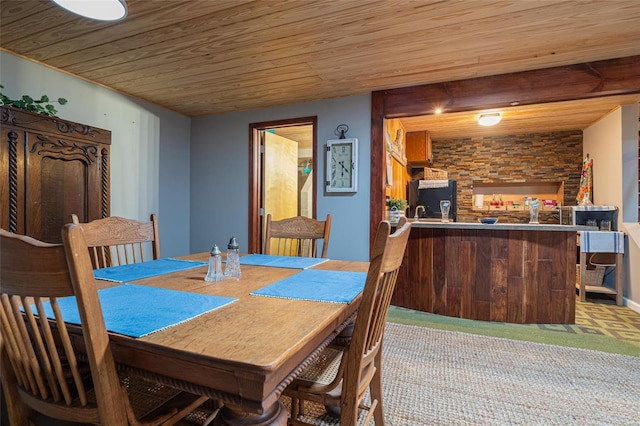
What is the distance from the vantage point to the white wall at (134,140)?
264 cm

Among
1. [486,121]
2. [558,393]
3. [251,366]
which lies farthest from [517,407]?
[486,121]

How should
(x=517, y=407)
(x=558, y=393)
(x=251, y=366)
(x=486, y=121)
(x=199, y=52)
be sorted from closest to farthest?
(x=251, y=366), (x=517, y=407), (x=558, y=393), (x=199, y=52), (x=486, y=121)

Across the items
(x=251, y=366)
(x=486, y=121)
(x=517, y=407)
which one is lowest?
(x=517, y=407)

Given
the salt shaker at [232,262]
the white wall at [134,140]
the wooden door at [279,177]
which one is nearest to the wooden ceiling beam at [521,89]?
the wooden door at [279,177]

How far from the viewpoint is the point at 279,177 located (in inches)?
173

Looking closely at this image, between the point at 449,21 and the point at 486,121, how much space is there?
233 centimetres

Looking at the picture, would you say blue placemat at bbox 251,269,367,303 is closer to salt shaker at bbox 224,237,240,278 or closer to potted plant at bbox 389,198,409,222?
salt shaker at bbox 224,237,240,278

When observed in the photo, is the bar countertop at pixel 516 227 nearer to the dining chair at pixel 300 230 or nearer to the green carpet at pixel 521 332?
the green carpet at pixel 521 332

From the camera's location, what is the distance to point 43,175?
2.13 meters

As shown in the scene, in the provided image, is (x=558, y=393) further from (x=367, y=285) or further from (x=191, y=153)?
(x=191, y=153)

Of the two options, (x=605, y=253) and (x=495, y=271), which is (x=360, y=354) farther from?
(x=605, y=253)

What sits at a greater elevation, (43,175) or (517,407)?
(43,175)

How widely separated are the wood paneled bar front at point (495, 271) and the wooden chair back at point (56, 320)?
282 centimetres

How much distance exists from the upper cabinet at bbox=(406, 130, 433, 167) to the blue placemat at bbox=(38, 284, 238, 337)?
177 inches
